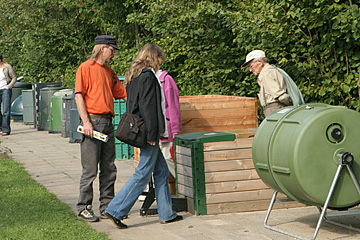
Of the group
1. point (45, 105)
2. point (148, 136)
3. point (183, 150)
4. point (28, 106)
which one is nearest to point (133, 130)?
point (148, 136)

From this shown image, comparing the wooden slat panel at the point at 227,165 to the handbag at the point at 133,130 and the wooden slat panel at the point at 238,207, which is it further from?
the handbag at the point at 133,130

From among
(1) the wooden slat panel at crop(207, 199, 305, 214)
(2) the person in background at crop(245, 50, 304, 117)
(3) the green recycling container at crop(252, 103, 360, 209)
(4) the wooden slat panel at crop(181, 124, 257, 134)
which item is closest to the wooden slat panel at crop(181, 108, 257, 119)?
(4) the wooden slat panel at crop(181, 124, 257, 134)

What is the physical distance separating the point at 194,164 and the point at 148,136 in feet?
2.24

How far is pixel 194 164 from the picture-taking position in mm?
6699

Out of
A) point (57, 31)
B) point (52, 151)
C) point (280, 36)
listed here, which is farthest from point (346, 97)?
point (57, 31)

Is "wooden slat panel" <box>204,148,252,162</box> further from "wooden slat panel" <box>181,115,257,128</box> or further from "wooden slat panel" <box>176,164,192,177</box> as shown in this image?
"wooden slat panel" <box>181,115,257,128</box>

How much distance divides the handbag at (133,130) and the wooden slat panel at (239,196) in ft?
3.29

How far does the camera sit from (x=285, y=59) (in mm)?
10180

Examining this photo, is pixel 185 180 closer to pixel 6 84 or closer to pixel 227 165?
pixel 227 165

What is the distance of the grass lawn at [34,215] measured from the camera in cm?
604

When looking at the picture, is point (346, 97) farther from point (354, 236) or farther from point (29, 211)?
point (29, 211)

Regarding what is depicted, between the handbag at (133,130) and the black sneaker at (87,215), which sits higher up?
the handbag at (133,130)

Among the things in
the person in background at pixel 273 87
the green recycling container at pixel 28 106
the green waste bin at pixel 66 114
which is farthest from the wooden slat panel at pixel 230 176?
the green recycling container at pixel 28 106

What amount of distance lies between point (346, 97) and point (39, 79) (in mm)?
18053
